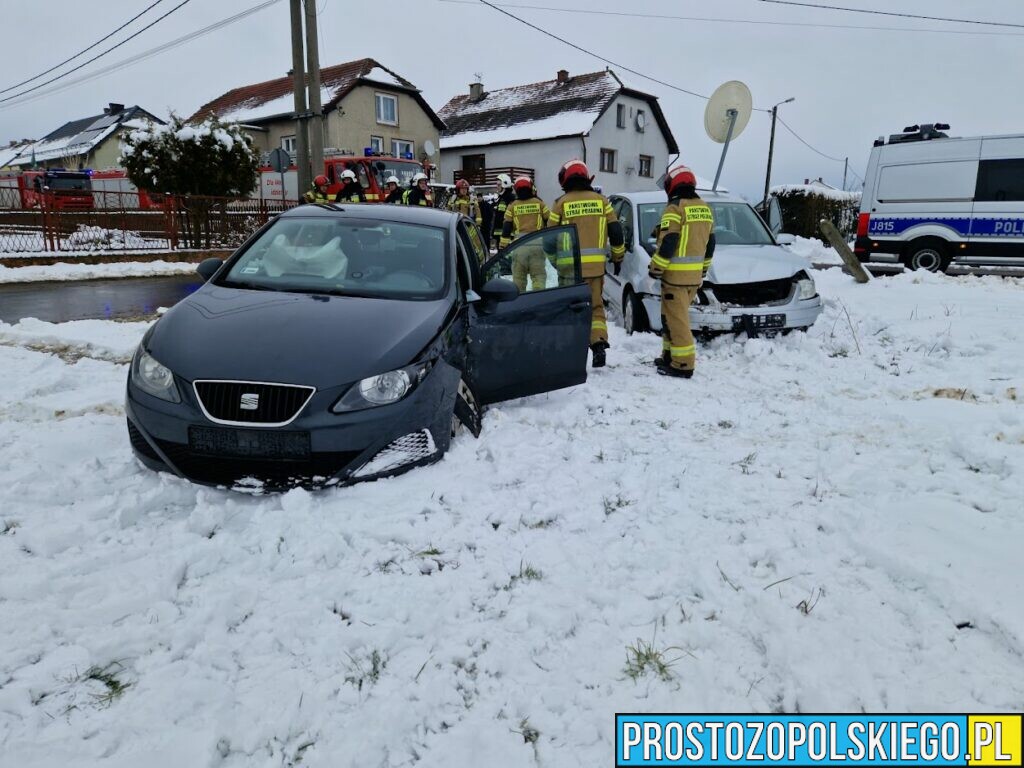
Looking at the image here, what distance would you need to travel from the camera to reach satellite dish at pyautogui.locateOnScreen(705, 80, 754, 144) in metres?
9.36

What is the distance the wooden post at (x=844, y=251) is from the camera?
401 inches

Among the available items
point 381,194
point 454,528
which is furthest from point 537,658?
point 381,194

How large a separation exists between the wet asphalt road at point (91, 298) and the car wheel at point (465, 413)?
22.1 feet

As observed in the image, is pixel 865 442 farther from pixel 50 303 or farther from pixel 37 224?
pixel 37 224

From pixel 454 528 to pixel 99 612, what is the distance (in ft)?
4.61

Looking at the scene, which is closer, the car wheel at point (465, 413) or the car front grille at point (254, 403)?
the car front grille at point (254, 403)

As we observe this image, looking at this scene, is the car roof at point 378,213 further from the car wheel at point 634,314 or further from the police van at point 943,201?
the police van at point 943,201

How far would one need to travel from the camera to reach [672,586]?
268 centimetres

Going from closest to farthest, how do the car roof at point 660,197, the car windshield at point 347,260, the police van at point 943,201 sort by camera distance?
the car windshield at point 347,260
the car roof at point 660,197
the police van at point 943,201

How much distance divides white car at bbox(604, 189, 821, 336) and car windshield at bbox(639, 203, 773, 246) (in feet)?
0.04

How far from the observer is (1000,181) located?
477 inches

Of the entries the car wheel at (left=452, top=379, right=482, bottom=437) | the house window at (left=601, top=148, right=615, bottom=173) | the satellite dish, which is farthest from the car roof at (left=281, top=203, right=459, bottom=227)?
the house window at (left=601, top=148, right=615, bottom=173)

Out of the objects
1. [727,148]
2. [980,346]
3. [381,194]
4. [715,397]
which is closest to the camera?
[715,397]

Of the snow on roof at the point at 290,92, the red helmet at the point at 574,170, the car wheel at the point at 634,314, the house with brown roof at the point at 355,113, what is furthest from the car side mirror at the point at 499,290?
the snow on roof at the point at 290,92
